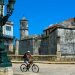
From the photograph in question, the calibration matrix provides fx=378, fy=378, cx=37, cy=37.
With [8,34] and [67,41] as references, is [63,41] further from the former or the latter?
[8,34]

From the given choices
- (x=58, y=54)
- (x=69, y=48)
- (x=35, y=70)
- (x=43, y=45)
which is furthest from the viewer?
(x=43, y=45)

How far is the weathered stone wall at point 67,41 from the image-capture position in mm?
55775

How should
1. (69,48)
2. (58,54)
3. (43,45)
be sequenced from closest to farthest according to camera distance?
1. (58,54)
2. (69,48)
3. (43,45)

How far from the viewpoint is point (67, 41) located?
56906 millimetres

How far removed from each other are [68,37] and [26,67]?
2876 cm

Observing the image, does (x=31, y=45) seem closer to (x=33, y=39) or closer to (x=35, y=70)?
(x=33, y=39)

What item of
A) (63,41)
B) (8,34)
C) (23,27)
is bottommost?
(63,41)

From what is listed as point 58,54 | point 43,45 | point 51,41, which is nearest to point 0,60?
point 58,54

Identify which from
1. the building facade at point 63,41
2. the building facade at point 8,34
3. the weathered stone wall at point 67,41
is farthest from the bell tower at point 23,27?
the weathered stone wall at point 67,41

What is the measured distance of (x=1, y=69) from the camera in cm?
2094

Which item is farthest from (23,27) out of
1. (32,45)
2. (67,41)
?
(67,41)

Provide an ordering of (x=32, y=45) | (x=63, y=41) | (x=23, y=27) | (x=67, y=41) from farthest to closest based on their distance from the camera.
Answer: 1. (x=23, y=27)
2. (x=32, y=45)
3. (x=67, y=41)
4. (x=63, y=41)

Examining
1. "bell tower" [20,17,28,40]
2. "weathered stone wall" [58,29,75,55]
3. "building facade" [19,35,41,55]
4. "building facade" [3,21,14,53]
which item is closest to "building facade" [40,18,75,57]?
"weathered stone wall" [58,29,75,55]

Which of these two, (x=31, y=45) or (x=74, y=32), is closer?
(x=74, y=32)
